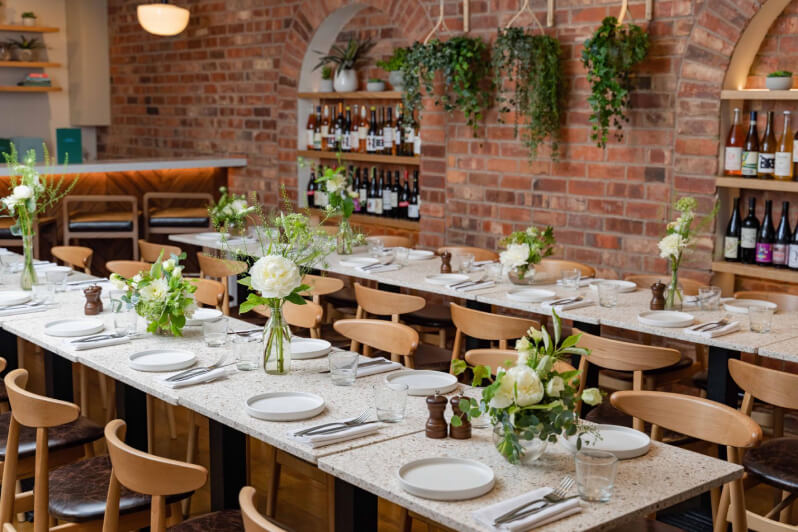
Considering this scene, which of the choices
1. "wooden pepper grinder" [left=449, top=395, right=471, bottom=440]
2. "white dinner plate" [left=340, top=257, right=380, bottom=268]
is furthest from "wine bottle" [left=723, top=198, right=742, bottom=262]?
"wooden pepper grinder" [left=449, top=395, right=471, bottom=440]

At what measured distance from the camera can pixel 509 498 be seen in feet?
6.60

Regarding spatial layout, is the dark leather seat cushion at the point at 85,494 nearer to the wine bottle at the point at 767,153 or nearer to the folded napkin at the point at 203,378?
the folded napkin at the point at 203,378

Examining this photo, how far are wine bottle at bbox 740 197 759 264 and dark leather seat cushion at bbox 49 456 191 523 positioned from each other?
10.9 feet

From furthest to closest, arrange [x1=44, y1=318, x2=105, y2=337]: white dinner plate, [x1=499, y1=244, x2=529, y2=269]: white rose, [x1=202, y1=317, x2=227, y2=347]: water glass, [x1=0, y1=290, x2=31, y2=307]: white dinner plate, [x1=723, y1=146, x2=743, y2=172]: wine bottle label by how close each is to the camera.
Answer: [x1=723, y1=146, x2=743, y2=172]: wine bottle label → [x1=499, y1=244, x2=529, y2=269]: white rose → [x1=0, y1=290, x2=31, y2=307]: white dinner plate → [x1=44, y1=318, x2=105, y2=337]: white dinner plate → [x1=202, y1=317, x2=227, y2=347]: water glass

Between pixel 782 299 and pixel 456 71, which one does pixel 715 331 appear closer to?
pixel 782 299

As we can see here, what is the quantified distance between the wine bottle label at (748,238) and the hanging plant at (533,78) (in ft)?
3.84

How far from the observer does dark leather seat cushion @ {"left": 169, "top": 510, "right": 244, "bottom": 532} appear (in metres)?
2.51

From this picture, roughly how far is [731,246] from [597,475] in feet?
10.9

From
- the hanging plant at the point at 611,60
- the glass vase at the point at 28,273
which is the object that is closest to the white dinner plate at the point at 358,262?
the hanging plant at the point at 611,60

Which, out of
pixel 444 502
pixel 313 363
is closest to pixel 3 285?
pixel 313 363

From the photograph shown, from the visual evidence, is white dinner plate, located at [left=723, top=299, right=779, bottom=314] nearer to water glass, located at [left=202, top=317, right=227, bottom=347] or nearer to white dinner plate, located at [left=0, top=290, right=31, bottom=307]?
water glass, located at [left=202, top=317, right=227, bottom=347]

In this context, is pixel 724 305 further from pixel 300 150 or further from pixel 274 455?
pixel 300 150

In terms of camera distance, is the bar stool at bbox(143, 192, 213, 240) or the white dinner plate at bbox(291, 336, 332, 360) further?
the bar stool at bbox(143, 192, 213, 240)

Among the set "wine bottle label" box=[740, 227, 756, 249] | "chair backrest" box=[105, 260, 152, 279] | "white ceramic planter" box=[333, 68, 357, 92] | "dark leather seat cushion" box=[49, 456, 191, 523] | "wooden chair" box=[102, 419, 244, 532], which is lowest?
"dark leather seat cushion" box=[49, 456, 191, 523]
